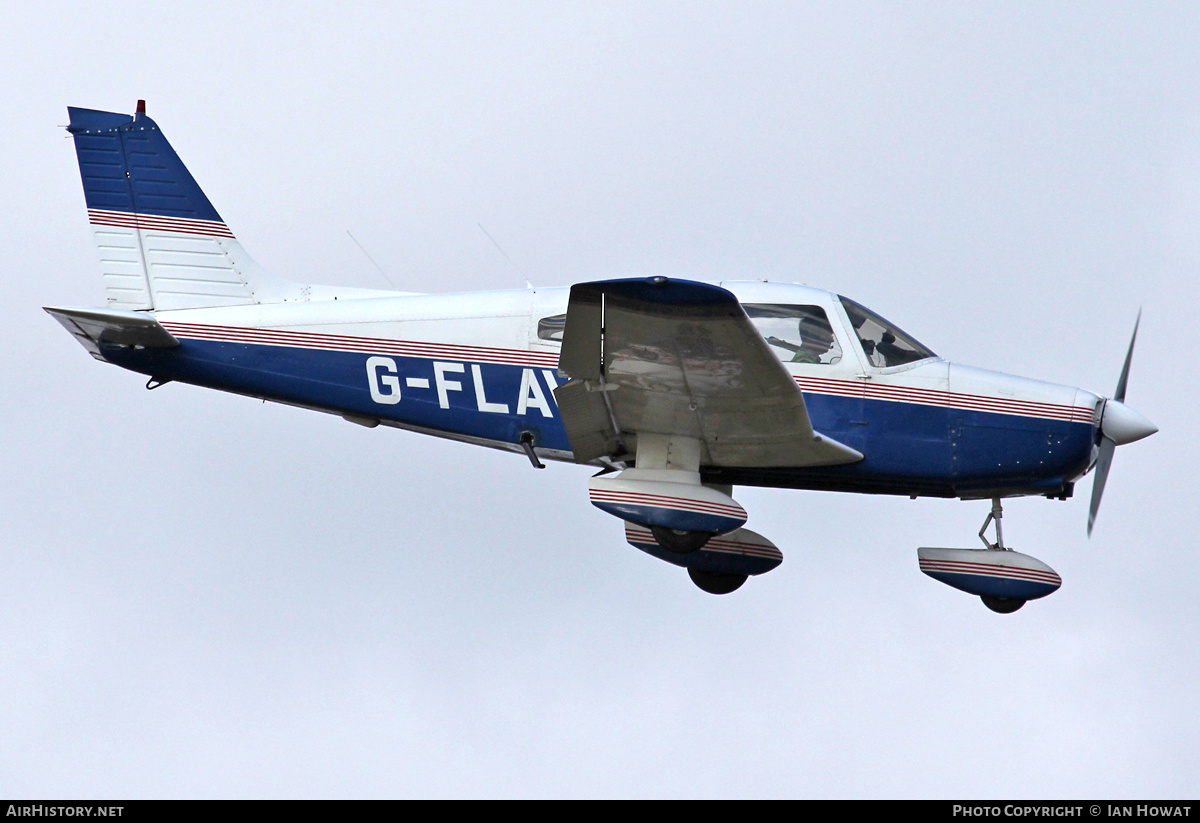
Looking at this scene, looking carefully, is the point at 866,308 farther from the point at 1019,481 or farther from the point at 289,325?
the point at 289,325

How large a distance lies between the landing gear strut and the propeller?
0.77 metres

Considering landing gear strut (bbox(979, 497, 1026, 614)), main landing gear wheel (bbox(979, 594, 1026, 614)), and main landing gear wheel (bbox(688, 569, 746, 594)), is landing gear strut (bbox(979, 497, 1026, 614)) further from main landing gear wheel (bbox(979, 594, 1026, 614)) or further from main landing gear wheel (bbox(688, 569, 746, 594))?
main landing gear wheel (bbox(688, 569, 746, 594))

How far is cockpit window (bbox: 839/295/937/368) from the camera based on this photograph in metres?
11.8

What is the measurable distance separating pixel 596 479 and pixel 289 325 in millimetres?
3273

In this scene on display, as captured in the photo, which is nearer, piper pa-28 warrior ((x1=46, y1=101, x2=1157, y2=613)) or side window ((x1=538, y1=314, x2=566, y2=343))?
piper pa-28 warrior ((x1=46, y1=101, x2=1157, y2=613))

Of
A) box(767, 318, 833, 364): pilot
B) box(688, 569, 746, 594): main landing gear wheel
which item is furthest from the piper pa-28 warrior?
box(688, 569, 746, 594): main landing gear wheel

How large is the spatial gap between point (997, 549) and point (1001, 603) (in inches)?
18.1

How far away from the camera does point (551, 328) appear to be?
479 inches

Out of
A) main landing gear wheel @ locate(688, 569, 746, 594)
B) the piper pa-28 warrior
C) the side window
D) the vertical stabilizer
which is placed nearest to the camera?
the piper pa-28 warrior

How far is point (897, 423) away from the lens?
11.8 meters

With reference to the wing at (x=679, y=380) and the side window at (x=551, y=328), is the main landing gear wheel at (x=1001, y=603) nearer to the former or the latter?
the wing at (x=679, y=380)
